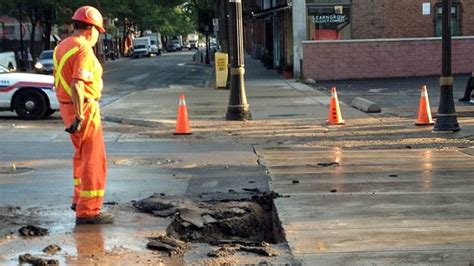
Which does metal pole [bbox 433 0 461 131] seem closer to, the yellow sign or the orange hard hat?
the orange hard hat

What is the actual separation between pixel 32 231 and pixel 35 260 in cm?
92

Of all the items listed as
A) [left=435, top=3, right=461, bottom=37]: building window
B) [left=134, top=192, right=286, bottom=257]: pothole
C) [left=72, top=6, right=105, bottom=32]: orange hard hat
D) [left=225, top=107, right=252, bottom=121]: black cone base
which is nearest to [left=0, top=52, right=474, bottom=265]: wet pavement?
[left=134, top=192, right=286, bottom=257]: pothole

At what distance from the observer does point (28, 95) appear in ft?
56.9

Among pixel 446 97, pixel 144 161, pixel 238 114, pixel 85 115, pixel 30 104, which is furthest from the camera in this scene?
pixel 30 104

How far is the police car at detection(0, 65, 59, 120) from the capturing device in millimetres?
17219

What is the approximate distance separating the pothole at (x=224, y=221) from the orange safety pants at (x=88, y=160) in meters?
0.75

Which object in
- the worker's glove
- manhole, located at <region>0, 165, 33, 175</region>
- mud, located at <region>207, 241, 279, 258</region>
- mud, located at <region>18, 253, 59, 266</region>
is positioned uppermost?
the worker's glove

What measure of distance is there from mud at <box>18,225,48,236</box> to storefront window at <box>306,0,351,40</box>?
27.2 m

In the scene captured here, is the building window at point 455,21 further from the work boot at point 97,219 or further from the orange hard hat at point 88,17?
the work boot at point 97,219

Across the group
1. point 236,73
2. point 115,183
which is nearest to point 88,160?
point 115,183

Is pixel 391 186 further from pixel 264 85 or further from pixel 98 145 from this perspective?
pixel 264 85

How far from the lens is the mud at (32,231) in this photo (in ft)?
20.3

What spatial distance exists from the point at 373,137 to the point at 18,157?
21.2 ft

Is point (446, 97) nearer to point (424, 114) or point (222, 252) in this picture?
point (424, 114)
